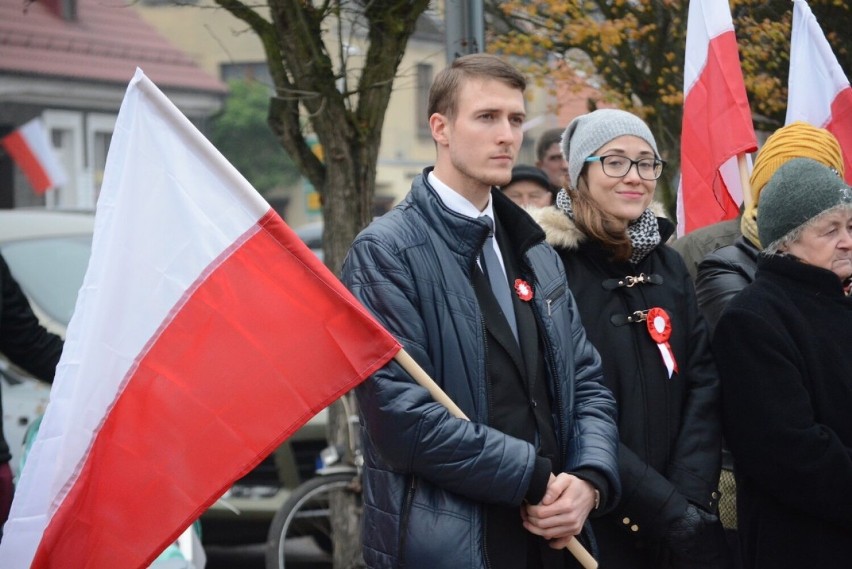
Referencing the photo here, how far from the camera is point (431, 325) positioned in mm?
3447

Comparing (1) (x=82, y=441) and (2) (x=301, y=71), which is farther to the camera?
(2) (x=301, y=71)

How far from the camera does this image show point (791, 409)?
3715 millimetres

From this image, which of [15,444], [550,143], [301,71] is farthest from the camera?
[550,143]

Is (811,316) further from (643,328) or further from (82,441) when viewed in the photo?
(82,441)

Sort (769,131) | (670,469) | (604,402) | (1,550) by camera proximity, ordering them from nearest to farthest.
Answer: (1,550)
(604,402)
(670,469)
(769,131)

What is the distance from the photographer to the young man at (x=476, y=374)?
331 cm

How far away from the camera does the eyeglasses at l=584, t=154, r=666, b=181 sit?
13.5ft

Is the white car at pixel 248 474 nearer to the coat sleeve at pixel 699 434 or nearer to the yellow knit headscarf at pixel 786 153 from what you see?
the yellow knit headscarf at pixel 786 153

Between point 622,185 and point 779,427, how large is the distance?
0.90 metres

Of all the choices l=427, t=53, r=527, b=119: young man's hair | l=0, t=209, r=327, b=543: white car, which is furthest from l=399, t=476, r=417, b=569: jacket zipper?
l=0, t=209, r=327, b=543: white car

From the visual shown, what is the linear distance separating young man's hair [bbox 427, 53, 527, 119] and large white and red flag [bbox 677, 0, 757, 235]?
6.48ft

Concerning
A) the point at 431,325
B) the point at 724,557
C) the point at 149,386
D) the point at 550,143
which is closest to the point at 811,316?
the point at 724,557

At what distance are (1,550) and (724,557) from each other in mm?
2114

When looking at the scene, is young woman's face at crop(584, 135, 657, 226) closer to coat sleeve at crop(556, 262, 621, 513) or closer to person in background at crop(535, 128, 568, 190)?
coat sleeve at crop(556, 262, 621, 513)
